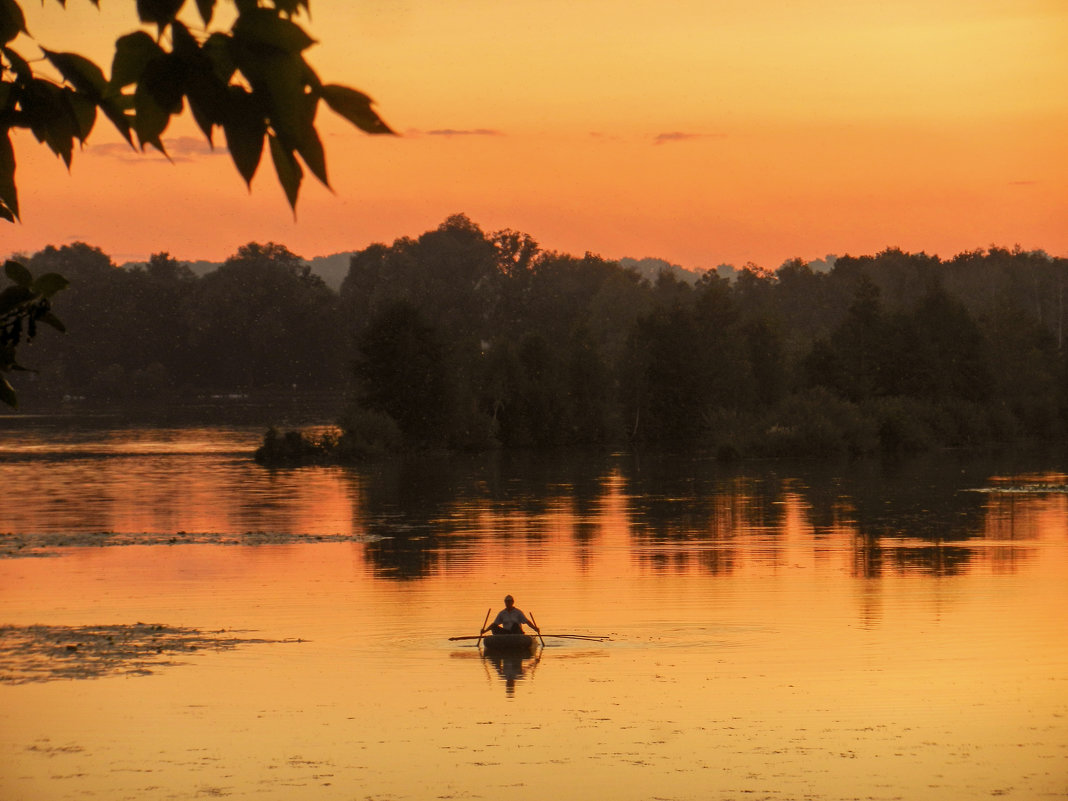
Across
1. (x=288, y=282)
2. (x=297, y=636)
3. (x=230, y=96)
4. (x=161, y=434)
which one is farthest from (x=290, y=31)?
(x=288, y=282)

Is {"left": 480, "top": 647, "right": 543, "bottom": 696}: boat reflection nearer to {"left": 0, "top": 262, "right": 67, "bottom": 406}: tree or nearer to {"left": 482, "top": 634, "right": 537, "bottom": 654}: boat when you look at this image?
{"left": 482, "top": 634, "right": 537, "bottom": 654}: boat

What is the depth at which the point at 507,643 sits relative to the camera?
24781mm

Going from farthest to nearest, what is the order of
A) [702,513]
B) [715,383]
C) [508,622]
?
[715,383] → [702,513] → [508,622]

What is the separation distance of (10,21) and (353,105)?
1.19m

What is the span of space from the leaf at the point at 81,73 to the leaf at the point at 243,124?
598 millimetres

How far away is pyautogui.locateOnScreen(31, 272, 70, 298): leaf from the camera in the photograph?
12.9 feet

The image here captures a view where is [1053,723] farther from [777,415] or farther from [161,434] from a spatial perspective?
[161,434]

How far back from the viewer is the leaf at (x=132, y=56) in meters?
2.82

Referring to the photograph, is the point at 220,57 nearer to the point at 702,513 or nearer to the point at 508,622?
the point at 508,622

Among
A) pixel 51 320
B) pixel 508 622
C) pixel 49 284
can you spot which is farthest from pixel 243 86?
pixel 508 622

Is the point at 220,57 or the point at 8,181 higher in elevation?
the point at 220,57

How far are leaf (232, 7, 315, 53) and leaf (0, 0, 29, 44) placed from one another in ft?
2.98

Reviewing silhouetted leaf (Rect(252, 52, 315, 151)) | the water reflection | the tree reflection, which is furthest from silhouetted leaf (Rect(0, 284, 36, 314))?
the tree reflection

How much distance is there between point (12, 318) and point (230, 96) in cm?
156
